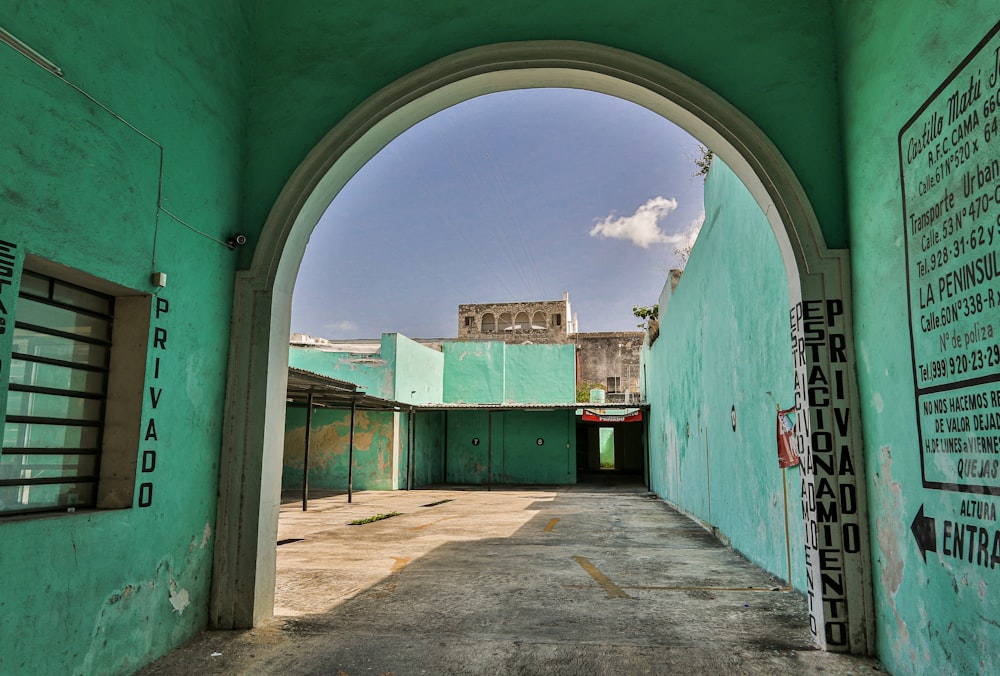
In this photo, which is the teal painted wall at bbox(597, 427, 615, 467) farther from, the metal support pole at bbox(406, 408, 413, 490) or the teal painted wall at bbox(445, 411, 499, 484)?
the metal support pole at bbox(406, 408, 413, 490)

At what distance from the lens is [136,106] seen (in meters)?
3.57

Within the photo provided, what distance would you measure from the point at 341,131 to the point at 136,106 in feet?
4.43

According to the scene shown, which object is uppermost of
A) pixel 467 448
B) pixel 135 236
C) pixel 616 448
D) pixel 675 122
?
pixel 675 122

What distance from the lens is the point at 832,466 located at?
3861mm

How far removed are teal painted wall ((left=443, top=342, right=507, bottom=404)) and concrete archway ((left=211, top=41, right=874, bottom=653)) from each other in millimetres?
19473

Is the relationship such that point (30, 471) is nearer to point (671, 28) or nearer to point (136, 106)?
point (136, 106)

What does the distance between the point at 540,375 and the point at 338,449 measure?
27.1 feet

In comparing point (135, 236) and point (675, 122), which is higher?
point (675, 122)

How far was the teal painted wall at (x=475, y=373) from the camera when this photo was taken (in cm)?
2427

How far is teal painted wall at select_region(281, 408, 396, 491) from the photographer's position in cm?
1966

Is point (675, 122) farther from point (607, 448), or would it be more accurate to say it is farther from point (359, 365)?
point (607, 448)

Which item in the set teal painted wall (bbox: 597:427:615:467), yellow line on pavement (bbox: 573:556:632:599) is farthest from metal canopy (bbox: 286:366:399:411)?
teal painted wall (bbox: 597:427:615:467)

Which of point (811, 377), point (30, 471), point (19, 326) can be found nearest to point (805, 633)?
point (811, 377)

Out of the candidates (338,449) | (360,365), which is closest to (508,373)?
(360,365)
